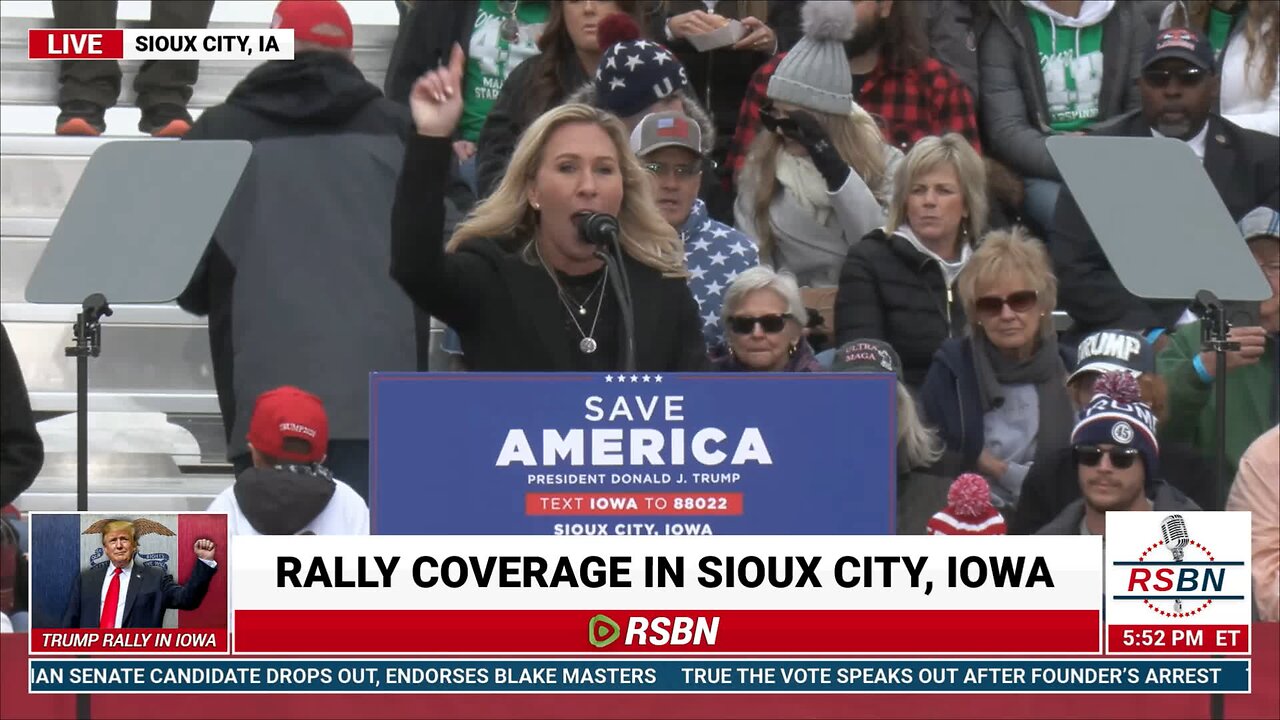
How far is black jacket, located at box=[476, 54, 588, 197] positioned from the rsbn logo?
226 cm

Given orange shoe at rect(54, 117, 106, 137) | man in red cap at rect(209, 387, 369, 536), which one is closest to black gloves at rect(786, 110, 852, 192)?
man in red cap at rect(209, 387, 369, 536)

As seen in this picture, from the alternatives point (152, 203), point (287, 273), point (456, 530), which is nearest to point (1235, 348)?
point (456, 530)

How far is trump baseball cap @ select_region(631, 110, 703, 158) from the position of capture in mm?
4613

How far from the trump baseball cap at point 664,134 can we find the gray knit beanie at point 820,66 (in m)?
0.39

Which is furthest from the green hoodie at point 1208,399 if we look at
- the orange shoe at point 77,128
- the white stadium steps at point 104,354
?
the orange shoe at point 77,128

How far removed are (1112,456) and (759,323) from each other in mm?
801

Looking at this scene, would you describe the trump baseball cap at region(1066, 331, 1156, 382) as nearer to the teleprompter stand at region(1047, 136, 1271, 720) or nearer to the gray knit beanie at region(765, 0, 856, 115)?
the gray knit beanie at region(765, 0, 856, 115)

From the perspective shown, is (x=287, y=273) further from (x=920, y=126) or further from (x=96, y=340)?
(x=920, y=126)

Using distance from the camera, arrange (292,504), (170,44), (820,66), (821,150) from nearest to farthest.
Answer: (292,504), (170,44), (821,150), (820,66)

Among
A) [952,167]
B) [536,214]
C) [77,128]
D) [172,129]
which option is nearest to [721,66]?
[952,167]

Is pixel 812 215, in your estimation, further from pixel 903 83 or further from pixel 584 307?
pixel 584 307

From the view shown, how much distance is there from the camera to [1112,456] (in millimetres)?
3174

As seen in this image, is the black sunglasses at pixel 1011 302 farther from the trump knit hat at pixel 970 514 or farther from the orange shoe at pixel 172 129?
the orange shoe at pixel 172 129

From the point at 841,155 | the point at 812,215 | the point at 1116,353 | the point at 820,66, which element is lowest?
the point at 1116,353
